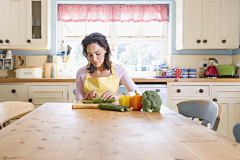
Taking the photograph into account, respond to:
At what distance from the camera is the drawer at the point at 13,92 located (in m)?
3.11

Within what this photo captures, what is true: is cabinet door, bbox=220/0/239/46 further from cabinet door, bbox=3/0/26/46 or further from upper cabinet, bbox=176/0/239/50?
cabinet door, bbox=3/0/26/46

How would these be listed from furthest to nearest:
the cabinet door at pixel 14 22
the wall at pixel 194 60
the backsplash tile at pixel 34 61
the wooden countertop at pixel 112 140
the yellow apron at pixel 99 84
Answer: the wall at pixel 194 60 < the backsplash tile at pixel 34 61 < the cabinet door at pixel 14 22 < the yellow apron at pixel 99 84 < the wooden countertop at pixel 112 140

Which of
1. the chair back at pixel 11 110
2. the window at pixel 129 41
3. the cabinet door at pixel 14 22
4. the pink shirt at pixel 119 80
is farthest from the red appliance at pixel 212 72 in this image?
the cabinet door at pixel 14 22

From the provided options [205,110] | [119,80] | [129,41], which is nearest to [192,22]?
[129,41]

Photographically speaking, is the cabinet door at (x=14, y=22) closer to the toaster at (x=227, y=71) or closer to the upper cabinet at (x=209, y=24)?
the upper cabinet at (x=209, y=24)

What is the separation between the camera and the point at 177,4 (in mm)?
3746

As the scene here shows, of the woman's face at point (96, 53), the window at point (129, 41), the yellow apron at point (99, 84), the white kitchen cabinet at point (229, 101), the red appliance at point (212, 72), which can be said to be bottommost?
the white kitchen cabinet at point (229, 101)

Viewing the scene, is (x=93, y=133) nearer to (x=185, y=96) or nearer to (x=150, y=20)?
(x=185, y=96)

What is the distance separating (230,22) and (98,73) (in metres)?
2.67

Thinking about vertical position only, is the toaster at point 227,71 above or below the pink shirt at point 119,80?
above

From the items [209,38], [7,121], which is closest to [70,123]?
[7,121]

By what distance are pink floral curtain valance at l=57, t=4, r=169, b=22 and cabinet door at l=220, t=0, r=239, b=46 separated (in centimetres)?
97

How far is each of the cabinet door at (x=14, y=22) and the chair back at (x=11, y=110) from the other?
2240mm

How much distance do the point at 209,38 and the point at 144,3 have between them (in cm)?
131
